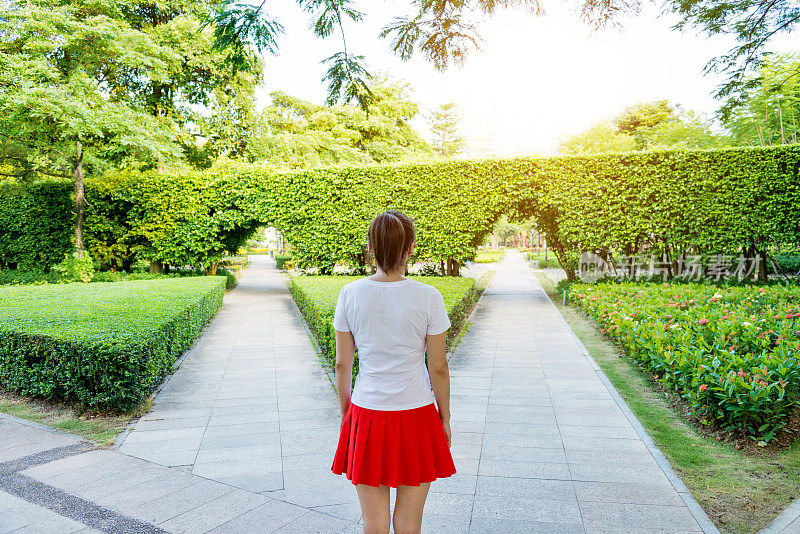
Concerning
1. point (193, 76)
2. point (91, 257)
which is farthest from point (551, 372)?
point (193, 76)

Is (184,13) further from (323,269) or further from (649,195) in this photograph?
(649,195)

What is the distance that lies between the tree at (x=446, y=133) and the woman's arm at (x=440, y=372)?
43789 mm

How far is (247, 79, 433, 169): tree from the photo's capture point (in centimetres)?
2417

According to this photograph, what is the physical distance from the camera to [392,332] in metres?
2.05

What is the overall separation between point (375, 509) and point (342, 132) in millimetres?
27336

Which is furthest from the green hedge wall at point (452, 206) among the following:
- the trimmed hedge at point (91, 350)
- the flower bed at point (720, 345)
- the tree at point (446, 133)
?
the tree at point (446, 133)

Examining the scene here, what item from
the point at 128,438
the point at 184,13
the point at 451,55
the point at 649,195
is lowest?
the point at 128,438

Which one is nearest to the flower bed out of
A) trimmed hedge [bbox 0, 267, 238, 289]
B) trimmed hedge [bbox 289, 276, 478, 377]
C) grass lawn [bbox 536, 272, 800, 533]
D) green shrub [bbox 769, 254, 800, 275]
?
grass lawn [bbox 536, 272, 800, 533]

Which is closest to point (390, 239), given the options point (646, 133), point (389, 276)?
point (389, 276)

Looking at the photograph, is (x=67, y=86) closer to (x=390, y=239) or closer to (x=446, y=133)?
(x=390, y=239)

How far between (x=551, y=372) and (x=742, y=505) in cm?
363

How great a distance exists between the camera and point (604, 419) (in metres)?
5.05

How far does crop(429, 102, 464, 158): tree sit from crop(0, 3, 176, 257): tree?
3058cm

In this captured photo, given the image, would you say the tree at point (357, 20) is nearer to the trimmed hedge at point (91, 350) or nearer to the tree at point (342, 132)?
the trimmed hedge at point (91, 350)
